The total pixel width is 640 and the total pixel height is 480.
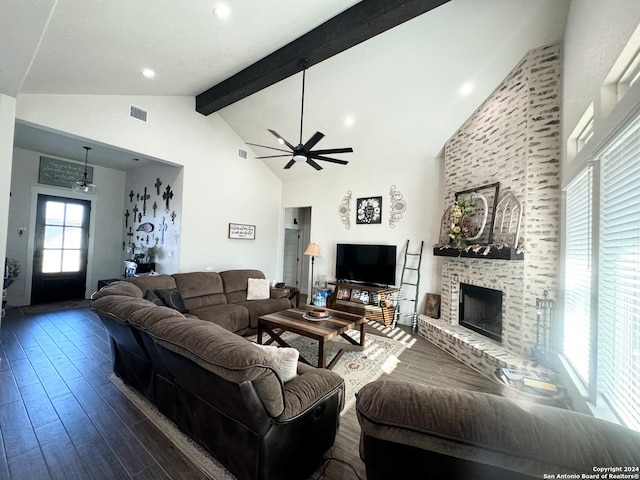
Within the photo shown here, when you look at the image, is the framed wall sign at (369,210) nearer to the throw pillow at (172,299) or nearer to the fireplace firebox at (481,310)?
the fireplace firebox at (481,310)

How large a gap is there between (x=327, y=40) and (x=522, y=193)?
302cm

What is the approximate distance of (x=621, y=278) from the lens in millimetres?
1547

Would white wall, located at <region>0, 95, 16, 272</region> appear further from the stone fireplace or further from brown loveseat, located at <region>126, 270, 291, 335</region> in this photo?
the stone fireplace

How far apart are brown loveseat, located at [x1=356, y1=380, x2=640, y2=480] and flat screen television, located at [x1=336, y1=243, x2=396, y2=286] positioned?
4313 millimetres

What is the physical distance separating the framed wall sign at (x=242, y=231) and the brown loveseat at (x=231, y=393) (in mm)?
3665

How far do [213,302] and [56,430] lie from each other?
2.37m

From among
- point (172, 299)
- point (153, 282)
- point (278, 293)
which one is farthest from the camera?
point (278, 293)

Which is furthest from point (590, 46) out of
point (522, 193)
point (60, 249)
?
point (60, 249)

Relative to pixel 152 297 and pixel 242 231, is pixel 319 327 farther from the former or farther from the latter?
pixel 242 231

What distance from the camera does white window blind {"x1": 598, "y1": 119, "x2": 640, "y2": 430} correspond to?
1.37 metres

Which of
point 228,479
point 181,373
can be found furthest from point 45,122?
point 228,479

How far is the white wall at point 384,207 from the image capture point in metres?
5.01

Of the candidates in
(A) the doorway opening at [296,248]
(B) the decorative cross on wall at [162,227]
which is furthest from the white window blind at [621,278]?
(A) the doorway opening at [296,248]

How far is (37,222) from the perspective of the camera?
18.2ft
